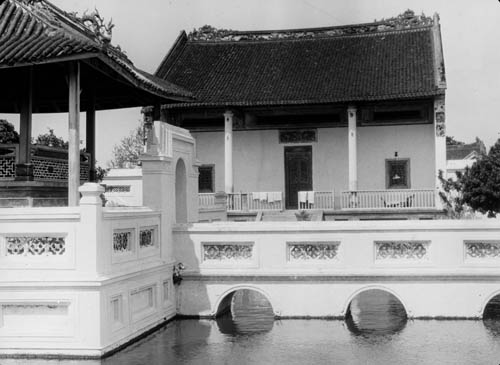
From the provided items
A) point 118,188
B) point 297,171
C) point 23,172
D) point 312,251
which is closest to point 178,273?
point 312,251

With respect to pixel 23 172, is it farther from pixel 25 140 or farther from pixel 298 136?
pixel 298 136

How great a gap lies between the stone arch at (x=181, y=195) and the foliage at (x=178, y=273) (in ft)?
5.59

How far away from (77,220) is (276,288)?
4.54 meters

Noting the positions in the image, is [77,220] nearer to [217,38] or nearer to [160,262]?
[160,262]

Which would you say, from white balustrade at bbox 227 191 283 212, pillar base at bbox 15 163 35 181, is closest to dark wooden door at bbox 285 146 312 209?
white balustrade at bbox 227 191 283 212

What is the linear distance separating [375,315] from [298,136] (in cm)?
1718

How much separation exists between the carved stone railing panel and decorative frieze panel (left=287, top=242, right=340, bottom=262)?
2.48 metres

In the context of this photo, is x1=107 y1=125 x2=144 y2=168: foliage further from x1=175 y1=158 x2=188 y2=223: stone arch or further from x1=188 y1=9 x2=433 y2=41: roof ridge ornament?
x1=175 y1=158 x2=188 y2=223: stone arch

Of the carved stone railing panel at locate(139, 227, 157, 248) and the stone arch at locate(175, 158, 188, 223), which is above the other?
the stone arch at locate(175, 158, 188, 223)

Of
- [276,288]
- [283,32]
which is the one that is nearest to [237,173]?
[283,32]

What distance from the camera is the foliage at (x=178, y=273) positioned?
1327 cm

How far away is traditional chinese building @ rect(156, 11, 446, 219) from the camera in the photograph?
27578 mm

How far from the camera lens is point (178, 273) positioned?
1330cm

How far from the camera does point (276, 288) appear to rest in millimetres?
13094
